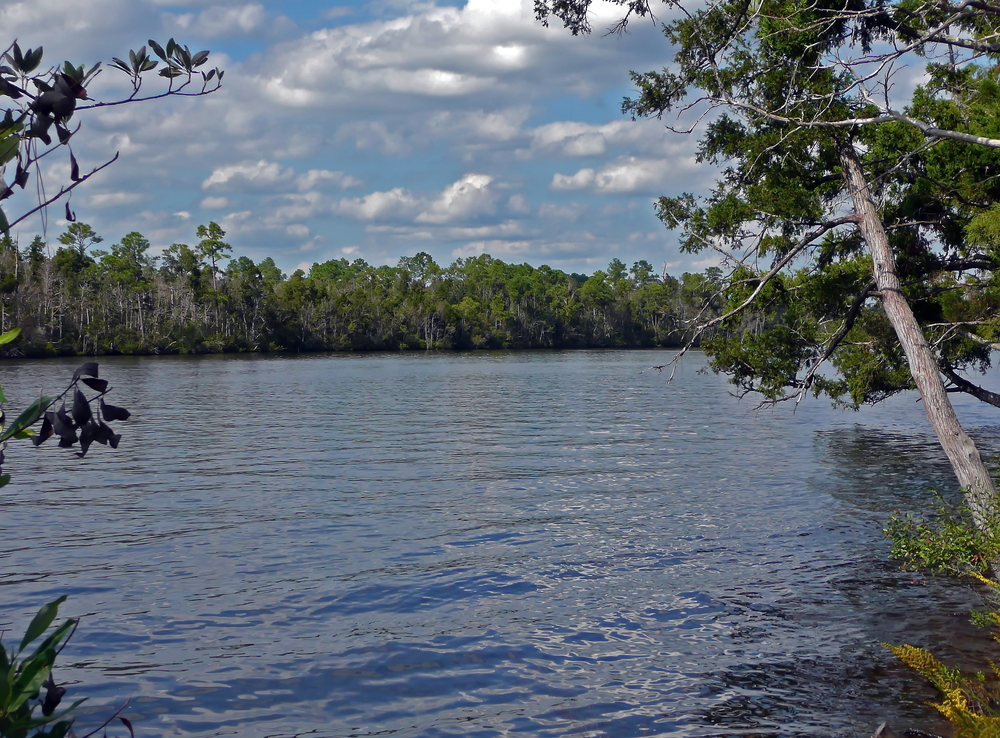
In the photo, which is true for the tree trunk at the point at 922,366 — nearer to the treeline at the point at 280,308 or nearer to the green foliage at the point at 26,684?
the green foliage at the point at 26,684

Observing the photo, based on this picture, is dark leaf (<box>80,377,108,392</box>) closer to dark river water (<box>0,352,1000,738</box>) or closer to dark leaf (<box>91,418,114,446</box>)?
dark leaf (<box>91,418,114,446</box>)

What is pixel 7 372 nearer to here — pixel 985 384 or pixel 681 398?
pixel 681 398

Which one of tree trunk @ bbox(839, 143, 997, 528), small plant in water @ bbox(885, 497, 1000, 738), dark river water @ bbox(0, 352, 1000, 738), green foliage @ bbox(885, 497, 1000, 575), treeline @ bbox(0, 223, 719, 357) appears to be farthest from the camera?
treeline @ bbox(0, 223, 719, 357)

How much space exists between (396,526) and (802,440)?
60.8 feet

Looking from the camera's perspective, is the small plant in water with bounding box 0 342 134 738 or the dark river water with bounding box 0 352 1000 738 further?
the dark river water with bounding box 0 352 1000 738

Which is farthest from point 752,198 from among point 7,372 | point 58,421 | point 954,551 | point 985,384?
point 7,372

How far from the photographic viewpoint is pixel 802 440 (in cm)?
3000

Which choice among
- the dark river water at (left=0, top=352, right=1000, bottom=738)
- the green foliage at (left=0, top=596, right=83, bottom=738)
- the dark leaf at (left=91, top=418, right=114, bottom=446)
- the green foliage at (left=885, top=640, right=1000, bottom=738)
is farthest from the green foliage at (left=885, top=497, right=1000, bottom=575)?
the green foliage at (left=0, top=596, right=83, bottom=738)

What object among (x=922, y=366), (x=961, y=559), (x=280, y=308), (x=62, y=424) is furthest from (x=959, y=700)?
(x=280, y=308)

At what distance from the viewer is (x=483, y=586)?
12.5 meters

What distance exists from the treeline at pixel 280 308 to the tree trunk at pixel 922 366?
62669mm

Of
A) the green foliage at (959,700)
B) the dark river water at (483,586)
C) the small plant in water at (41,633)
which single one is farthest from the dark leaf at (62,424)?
the dark river water at (483,586)

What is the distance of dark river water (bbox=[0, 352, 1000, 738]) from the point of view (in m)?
8.56

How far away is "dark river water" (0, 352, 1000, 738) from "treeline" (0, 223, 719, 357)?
57.0 metres
